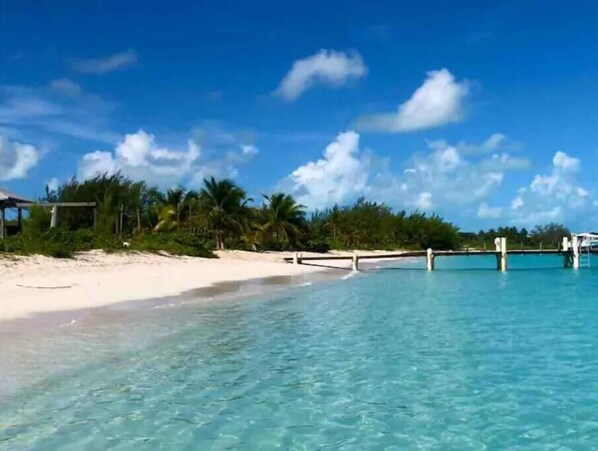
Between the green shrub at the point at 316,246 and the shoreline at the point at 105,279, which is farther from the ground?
the green shrub at the point at 316,246

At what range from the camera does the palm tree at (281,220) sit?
52688 mm

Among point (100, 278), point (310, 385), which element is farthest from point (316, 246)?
point (310, 385)

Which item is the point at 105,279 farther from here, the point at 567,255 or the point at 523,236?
the point at 523,236

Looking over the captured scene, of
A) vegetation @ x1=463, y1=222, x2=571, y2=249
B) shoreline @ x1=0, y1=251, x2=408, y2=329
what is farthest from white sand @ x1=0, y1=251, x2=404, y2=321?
vegetation @ x1=463, y1=222, x2=571, y2=249

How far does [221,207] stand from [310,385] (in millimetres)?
39657

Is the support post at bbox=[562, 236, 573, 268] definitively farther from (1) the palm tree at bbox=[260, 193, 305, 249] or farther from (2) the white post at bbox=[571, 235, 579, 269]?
(1) the palm tree at bbox=[260, 193, 305, 249]

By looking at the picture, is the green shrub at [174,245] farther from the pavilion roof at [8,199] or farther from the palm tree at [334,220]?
the palm tree at [334,220]

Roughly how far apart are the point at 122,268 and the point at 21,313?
13008 millimetres

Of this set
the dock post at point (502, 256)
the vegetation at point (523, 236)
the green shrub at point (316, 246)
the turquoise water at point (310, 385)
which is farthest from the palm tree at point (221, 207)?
the vegetation at point (523, 236)

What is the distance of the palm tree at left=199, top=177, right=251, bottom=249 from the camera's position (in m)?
47.0

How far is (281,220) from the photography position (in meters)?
53.0

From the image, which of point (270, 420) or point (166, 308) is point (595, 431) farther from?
point (166, 308)

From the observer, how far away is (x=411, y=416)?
23.0 ft

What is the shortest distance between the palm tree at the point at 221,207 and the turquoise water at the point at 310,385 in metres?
31.7
